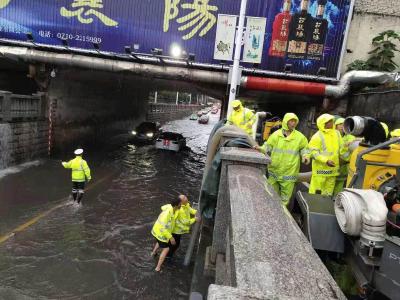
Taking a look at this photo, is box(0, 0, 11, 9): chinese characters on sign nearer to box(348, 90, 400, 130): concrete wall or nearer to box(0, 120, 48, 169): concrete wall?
box(0, 120, 48, 169): concrete wall

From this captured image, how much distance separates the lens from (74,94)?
68.5ft

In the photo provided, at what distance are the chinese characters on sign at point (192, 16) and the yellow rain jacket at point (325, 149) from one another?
1273 cm

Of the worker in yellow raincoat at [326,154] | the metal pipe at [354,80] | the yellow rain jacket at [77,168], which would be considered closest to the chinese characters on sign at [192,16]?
the metal pipe at [354,80]

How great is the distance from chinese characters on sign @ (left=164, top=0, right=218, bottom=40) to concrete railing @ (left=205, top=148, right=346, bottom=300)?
14.9 m

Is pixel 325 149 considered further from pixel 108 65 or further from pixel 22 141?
pixel 22 141

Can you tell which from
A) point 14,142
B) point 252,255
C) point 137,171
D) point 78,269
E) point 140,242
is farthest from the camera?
point 137,171

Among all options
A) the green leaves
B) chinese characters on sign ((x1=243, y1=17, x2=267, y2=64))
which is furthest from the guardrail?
the green leaves

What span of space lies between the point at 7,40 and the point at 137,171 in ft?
31.4

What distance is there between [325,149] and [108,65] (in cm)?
1342

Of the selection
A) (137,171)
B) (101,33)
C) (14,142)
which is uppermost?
(101,33)

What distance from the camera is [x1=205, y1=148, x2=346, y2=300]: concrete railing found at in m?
1.81

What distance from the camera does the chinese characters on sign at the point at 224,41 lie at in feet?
55.9

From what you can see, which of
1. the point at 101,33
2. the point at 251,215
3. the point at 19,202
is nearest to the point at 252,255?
the point at 251,215

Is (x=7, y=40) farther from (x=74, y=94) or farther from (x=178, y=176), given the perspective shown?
(x=178, y=176)
